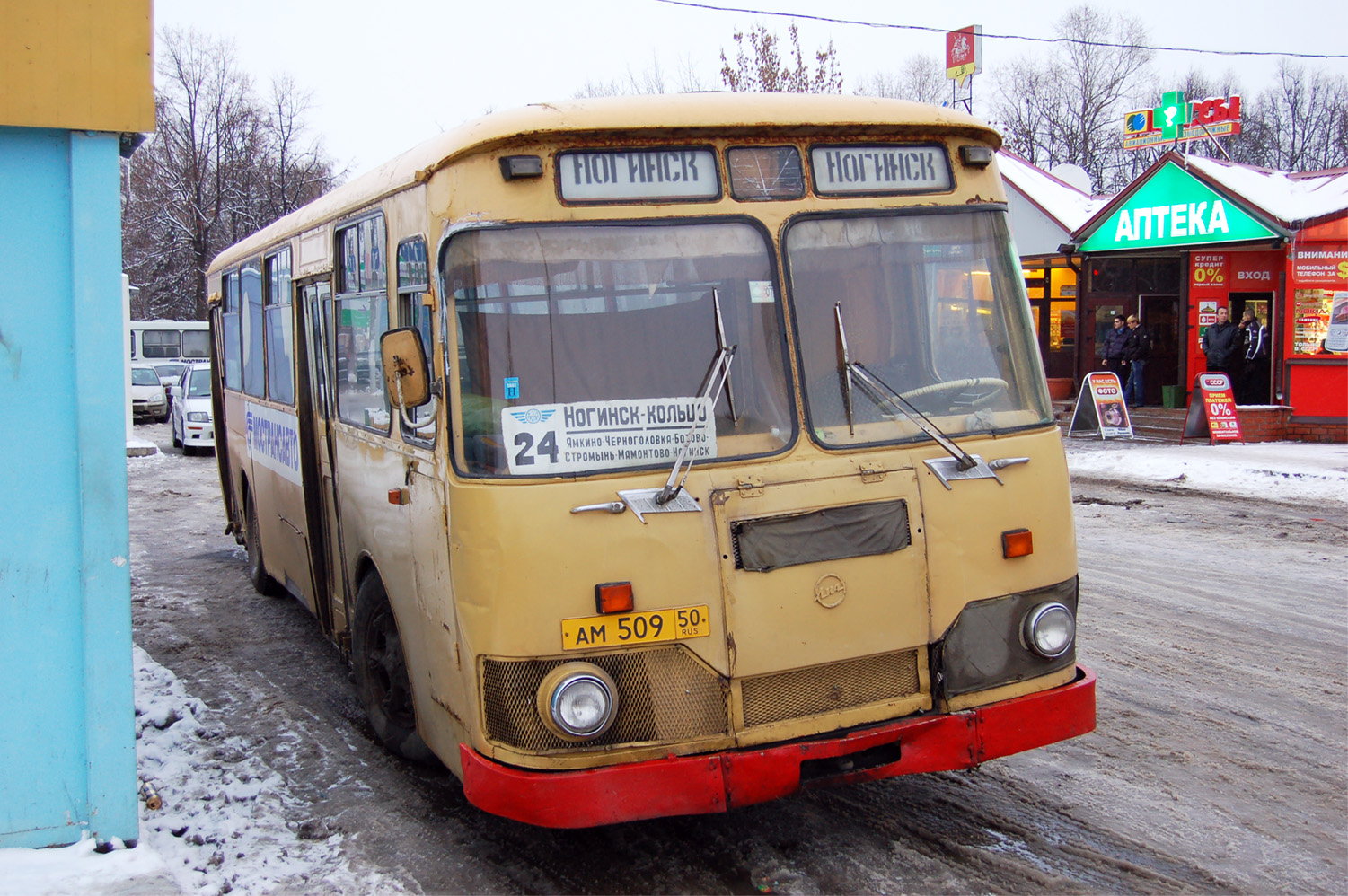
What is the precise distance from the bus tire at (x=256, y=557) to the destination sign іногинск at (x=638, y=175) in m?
5.79

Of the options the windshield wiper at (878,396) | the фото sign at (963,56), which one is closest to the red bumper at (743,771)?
the windshield wiper at (878,396)

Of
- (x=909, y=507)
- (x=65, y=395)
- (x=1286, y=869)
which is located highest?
(x=65, y=395)

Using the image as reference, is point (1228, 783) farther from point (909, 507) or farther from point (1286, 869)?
point (909, 507)

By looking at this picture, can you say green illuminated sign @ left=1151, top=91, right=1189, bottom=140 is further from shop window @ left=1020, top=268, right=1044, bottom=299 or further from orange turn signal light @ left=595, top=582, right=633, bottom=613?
orange turn signal light @ left=595, top=582, right=633, bottom=613

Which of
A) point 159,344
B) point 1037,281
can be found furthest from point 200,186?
point 1037,281

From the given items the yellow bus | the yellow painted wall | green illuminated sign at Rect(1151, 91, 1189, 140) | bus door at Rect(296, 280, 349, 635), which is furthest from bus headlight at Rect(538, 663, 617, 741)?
green illuminated sign at Rect(1151, 91, 1189, 140)

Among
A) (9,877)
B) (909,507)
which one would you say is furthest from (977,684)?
(9,877)

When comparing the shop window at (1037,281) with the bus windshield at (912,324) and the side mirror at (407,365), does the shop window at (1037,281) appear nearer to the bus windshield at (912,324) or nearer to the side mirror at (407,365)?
the bus windshield at (912,324)

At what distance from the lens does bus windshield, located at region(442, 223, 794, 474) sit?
382 centimetres

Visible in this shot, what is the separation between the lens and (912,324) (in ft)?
14.1

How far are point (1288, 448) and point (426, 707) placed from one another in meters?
15.0

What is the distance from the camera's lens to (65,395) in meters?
3.94

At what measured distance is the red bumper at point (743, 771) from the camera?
12.0 feet

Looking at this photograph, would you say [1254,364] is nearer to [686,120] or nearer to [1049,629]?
[1049,629]
